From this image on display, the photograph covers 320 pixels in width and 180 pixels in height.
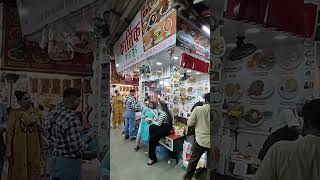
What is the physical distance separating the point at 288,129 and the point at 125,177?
14.8ft

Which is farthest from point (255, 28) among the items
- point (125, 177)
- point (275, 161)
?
point (125, 177)

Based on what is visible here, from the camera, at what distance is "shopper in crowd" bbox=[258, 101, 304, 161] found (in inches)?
68.3

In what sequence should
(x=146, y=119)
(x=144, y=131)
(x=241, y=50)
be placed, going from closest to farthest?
(x=241, y=50)
(x=146, y=119)
(x=144, y=131)

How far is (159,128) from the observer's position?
24.6 ft

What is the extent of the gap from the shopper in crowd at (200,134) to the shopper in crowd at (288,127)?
3.06 m

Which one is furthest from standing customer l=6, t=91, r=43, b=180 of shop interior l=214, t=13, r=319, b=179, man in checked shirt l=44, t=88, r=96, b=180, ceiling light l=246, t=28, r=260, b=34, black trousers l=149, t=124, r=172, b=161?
black trousers l=149, t=124, r=172, b=161

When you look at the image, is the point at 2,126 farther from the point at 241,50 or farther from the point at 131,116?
the point at 131,116

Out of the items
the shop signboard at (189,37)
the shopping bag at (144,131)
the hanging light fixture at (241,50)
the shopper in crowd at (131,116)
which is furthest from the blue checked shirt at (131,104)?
the hanging light fixture at (241,50)

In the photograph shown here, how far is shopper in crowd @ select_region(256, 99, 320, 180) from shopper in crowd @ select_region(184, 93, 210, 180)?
10.7 ft

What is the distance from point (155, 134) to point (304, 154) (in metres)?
5.89

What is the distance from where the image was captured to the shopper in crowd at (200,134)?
4965 millimetres

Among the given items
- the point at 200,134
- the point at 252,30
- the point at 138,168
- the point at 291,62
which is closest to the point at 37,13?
the point at 252,30

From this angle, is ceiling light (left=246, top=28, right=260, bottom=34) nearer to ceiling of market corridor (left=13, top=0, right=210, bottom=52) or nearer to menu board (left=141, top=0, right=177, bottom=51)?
ceiling of market corridor (left=13, top=0, right=210, bottom=52)

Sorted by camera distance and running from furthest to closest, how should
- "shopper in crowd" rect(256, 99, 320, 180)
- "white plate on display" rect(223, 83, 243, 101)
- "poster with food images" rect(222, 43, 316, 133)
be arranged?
"white plate on display" rect(223, 83, 243, 101) → "poster with food images" rect(222, 43, 316, 133) → "shopper in crowd" rect(256, 99, 320, 180)
